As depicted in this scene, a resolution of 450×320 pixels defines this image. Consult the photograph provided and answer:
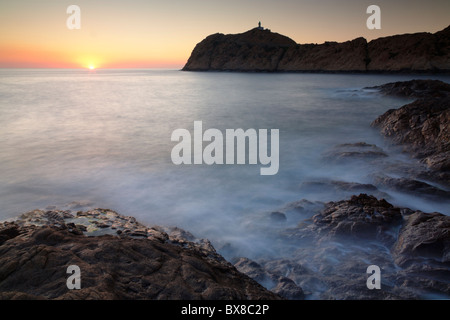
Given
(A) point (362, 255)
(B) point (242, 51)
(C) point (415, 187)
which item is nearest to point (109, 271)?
(A) point (362, 255)

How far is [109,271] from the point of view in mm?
2184

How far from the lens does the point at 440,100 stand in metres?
8.85

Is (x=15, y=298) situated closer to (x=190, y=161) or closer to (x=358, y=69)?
(x=190, y=161)

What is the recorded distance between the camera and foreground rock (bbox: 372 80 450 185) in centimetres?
596

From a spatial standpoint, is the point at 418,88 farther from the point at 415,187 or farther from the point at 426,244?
the point at 426,244

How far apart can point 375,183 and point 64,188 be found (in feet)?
20.6

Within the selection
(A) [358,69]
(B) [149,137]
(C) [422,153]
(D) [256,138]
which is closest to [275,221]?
(C) [422,153]

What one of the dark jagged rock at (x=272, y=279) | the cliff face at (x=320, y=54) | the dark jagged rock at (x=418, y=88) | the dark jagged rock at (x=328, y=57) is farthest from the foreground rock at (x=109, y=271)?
the dark jagged rock at (x=328, y=57)

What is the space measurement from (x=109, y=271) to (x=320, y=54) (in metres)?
76.7

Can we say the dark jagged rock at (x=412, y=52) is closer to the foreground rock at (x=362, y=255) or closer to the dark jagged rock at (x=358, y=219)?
the dark jagged rock at (x=358, y=219)

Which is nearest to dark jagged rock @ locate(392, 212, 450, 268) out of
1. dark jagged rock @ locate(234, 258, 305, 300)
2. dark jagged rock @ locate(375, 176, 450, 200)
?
dark jagged rock @ locate(234, 258, 305, 300)

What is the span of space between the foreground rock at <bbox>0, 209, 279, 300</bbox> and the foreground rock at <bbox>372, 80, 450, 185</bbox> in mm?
5174

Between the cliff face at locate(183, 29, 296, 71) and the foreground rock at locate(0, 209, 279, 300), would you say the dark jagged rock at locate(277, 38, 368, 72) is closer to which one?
the cliff face at locate(183, 29, 296, 71)

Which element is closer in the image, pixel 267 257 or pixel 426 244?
pixel 426 244
